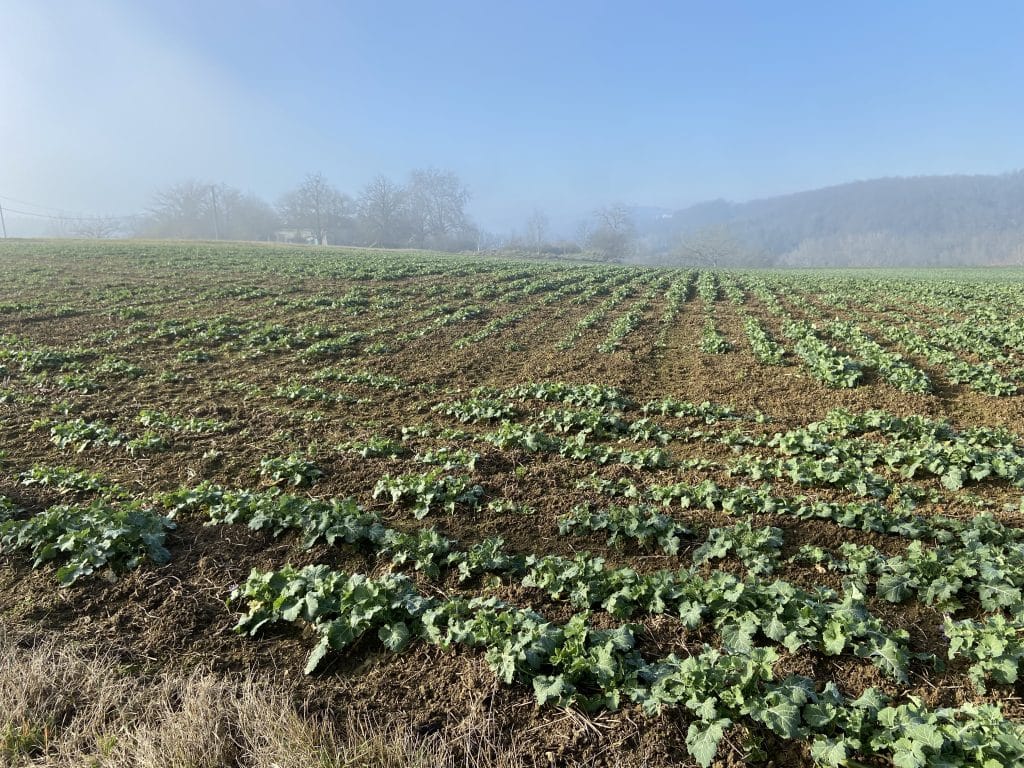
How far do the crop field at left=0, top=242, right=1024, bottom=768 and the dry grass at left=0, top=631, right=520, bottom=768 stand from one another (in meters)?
0.06

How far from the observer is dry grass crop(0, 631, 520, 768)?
304 centimetres

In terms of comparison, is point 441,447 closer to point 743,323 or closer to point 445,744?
point 445,744

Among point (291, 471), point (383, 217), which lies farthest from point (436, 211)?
point (291, 471)

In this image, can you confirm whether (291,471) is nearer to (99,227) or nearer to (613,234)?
(613,234)

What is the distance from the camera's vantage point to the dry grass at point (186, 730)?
3045 millimetres

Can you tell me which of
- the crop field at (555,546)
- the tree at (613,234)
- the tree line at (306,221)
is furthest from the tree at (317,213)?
the crop field at (555,546)

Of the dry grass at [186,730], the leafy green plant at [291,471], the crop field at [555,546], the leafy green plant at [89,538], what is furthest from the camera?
the leafy green plant at [291,471]

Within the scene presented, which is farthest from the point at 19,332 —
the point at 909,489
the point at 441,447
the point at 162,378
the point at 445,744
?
the point at 909,489

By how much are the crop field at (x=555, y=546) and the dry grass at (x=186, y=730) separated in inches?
2.4

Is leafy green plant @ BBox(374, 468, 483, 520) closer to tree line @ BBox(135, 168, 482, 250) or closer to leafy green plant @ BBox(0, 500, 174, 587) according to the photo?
leafy green plant @ BBox(0, 500, 174, 587)

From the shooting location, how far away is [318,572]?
15.2ft

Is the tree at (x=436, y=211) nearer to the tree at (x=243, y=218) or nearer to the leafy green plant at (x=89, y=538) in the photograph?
the tree at (x=243, y=218)

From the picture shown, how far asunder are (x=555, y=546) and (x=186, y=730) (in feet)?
10.8

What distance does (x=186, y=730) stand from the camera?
317 cm
